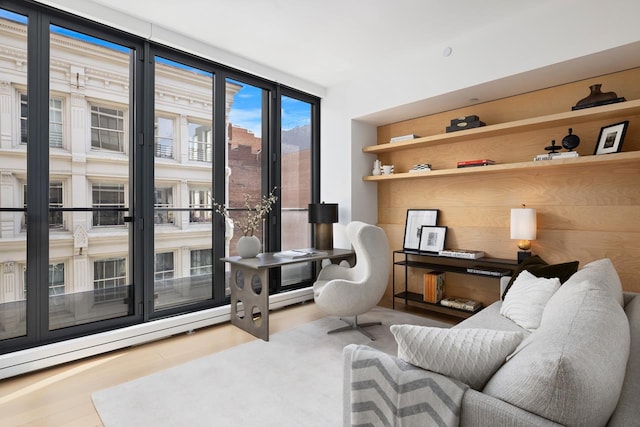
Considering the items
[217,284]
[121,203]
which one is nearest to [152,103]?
[121,203]

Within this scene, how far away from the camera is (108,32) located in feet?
9.64

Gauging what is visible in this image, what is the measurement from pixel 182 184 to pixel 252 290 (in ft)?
4.32

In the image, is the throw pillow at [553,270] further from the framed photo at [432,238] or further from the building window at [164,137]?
the building window at [164,137]

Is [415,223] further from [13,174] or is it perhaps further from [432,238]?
[13,174]

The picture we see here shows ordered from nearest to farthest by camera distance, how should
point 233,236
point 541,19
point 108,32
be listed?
point 541,19
point 108,32
point 233,236

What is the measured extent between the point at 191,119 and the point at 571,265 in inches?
143

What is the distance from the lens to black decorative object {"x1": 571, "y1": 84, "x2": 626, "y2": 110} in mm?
2670

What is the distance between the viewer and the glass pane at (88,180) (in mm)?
2797

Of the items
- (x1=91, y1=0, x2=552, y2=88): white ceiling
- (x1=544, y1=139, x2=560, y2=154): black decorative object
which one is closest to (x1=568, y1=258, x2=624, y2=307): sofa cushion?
(x1=544, y1=139, x2=560, y2=154): black decorative object

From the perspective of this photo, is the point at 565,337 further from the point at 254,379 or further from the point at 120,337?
the point at 120,337

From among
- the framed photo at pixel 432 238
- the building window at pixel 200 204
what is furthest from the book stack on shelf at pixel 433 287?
the building window at pixel 200 204

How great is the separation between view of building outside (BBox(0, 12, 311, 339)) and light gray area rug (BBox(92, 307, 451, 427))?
1.06m

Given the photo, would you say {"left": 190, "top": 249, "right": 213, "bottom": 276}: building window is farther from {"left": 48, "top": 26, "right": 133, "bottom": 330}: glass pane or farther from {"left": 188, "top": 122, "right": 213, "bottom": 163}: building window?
{"left": 188, "top": 122, "right": 213, "bottom": 163}: building window

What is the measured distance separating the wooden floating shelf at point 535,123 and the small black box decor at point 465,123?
0.08 m
